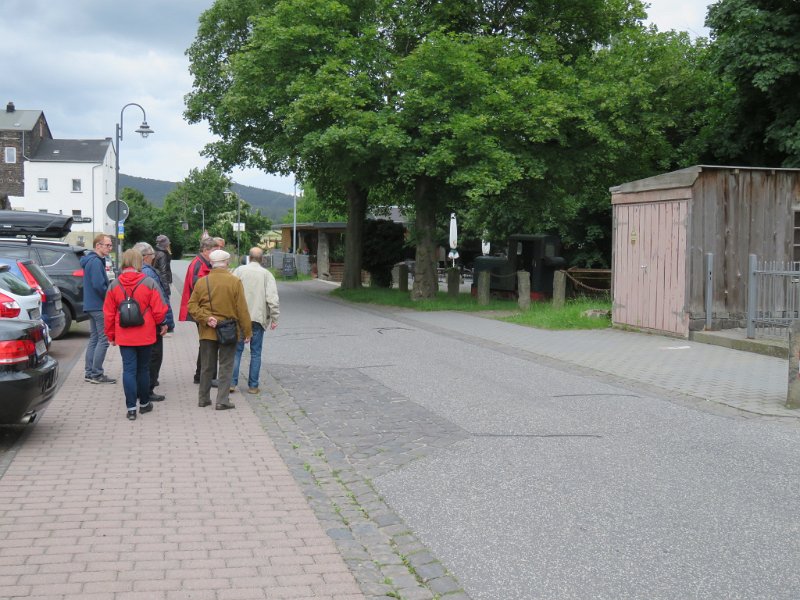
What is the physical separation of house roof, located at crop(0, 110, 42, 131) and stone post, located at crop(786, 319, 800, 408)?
7654 cm

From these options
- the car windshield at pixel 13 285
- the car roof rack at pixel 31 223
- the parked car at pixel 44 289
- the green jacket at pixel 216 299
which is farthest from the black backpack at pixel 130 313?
the car roof rack at pixel 31 223

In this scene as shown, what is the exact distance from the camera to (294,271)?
4512cm

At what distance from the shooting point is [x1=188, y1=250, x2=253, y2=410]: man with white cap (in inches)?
341

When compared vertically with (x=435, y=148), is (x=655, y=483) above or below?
below

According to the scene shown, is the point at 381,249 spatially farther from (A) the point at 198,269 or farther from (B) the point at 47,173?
(B) the point at 47,173

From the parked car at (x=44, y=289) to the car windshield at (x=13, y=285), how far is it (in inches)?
64.1

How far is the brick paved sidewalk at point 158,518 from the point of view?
161 inches

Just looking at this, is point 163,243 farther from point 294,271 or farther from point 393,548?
point 294,271

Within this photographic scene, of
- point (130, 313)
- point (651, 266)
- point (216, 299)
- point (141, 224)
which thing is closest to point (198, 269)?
point (216, 299)

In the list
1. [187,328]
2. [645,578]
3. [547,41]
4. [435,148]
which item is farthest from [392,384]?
[547,41]

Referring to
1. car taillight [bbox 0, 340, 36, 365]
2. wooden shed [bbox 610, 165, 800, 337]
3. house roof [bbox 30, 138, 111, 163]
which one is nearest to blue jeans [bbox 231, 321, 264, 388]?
car taillight [bbox 0, 340, 36, 365]

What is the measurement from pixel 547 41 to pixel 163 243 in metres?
14.4

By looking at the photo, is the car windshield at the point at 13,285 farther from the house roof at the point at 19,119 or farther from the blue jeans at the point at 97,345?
the house roof at the point at 19,119

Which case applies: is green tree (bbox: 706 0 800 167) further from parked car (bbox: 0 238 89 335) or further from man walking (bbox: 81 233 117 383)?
man walking (bbox: 81 233 117 383)
